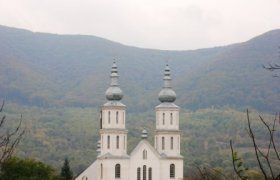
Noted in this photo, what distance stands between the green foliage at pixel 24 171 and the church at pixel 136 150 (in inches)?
319

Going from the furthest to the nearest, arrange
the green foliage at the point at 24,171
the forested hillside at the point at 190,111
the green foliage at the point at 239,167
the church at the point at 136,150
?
the forested hillside at the point at 190,111, the church at the point at 136,150, the green foliage at the point at 24,171, the green foliage at the point at 239,167

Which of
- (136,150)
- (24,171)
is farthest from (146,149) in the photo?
(24,171)

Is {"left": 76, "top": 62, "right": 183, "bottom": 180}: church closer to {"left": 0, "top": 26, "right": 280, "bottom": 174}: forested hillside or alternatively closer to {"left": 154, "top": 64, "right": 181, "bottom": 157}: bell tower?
{"left": 154, "top": 64, "right": 181, "bottom": 157}: bell tower

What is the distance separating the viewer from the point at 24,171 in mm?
49781

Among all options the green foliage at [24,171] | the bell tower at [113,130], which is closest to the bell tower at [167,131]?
the bell tower at [113,130]

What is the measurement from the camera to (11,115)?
152 meters

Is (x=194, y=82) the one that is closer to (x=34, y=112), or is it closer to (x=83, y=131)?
(x=34, y=112)

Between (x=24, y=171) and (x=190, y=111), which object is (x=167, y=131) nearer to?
(x=24, y=171)

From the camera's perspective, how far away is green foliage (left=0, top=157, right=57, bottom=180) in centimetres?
4856

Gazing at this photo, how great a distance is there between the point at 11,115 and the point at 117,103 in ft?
305

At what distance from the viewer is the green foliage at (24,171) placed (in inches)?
1912

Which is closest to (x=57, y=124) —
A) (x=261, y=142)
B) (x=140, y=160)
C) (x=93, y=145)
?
(x=93, y=145)

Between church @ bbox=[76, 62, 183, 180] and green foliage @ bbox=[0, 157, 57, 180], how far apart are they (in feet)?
26.6

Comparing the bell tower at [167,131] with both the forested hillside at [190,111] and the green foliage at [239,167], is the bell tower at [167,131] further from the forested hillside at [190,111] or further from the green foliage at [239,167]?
the green foliage at [239,167]
